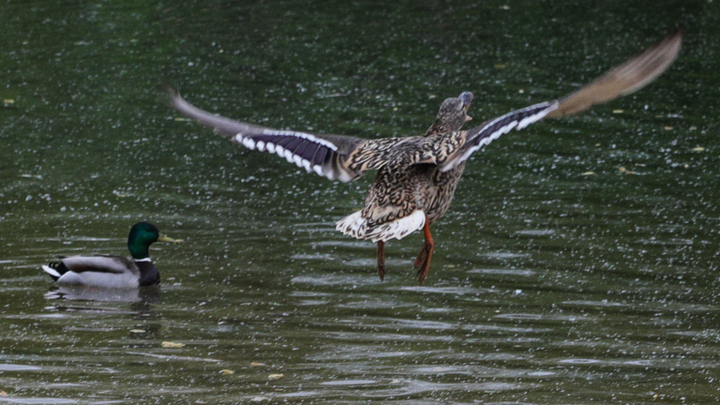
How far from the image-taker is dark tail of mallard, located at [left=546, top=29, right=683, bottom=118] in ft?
17.5

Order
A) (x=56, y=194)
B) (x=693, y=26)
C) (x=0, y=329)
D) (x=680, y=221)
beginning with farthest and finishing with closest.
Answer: (x=693, y=26) → (x=56, y=194) → (x=680, y=221) → (x=0, y=329)

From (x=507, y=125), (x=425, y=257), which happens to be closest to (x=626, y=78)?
(x=507, y=125)

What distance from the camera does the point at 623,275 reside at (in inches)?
331

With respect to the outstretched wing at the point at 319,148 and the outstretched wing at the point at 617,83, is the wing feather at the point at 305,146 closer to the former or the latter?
the outstretched wing at the point at 319,148

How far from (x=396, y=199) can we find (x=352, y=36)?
10.9 m

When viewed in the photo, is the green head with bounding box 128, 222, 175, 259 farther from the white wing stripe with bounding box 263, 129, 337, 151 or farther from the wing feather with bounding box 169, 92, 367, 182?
the white wing stripe with bounding box 263, 129, 337, 151

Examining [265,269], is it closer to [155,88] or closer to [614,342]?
[614,342]

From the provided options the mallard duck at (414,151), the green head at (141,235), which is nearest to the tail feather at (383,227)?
the mallard duck at (414,151)

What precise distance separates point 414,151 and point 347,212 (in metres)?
4.07

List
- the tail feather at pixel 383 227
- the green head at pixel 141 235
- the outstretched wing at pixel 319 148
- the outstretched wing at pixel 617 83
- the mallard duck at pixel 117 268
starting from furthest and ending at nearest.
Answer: the green head at pixel 141 235 → the mallard duck at pixel 117 268 → the outstretched wing at pixel 319 148 → the tail feather at pixel 383 227 → the outstretched wing at pixel 617 83

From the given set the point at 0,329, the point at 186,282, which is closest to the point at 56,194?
the point at 186,282

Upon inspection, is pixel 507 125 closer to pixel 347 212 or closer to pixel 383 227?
pixel 383 227

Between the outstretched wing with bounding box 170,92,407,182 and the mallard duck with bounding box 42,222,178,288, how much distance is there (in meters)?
2.47

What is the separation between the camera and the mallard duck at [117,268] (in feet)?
28.1
